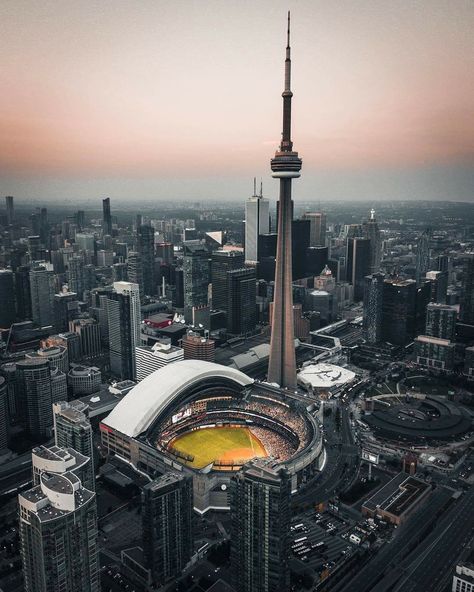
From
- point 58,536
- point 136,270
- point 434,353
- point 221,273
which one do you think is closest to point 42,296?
point 136,270

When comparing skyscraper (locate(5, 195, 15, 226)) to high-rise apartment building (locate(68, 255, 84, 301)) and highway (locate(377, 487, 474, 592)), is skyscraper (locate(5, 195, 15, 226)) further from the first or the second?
highway (locate(377, 487, 474, 592))

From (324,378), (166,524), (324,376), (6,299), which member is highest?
(6,299)

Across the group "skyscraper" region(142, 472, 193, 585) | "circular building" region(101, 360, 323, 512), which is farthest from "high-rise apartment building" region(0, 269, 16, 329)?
"skyscraper" region(142, 472, 193, 585)

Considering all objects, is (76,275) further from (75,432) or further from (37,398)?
(75,432)

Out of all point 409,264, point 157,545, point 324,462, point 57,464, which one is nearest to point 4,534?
point 57,464

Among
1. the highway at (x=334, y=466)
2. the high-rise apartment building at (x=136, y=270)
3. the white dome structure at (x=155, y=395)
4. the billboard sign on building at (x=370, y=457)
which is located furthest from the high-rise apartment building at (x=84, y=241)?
the billboard sign on building at (x=370, y=457)

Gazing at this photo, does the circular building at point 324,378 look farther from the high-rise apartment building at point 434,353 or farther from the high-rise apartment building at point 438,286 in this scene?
the high-rise apartment building at point 438,286

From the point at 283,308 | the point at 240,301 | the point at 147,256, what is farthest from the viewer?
the point at 147,256
